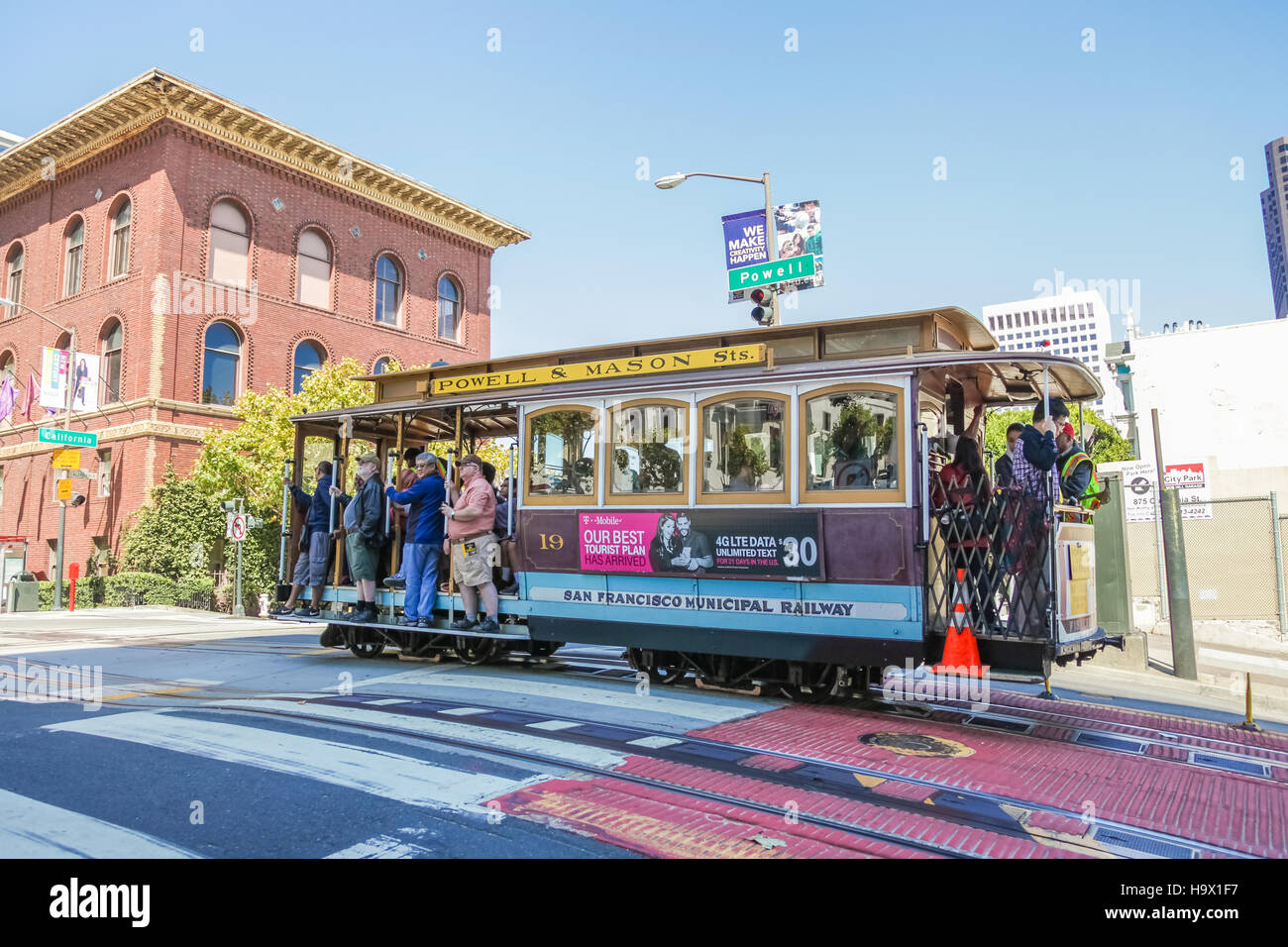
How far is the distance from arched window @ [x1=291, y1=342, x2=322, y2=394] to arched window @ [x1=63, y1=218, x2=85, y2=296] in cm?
738

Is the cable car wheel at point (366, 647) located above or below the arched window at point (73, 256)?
below

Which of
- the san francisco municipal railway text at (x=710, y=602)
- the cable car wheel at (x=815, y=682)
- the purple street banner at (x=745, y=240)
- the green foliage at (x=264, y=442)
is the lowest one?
the cable car wheel at (x=815, y=682)

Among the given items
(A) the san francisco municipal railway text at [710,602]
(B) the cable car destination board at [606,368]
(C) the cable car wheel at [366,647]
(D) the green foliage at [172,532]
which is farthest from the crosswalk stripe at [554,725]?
(D) the green foliage at [172,532]

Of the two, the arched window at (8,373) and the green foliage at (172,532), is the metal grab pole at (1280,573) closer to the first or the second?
the green foliage at (172,532)

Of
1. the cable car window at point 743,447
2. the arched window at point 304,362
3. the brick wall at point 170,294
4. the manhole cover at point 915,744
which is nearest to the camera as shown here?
the manhole cover at point 915,744

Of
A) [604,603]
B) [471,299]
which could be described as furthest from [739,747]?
[471,299]

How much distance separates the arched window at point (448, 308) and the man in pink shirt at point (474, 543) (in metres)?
26.0

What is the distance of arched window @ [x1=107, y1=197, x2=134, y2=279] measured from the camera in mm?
26839

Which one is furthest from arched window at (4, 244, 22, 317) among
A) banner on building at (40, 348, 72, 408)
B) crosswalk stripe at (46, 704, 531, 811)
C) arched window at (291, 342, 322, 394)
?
crosswalk stripe at (46, 704, 531, 811)

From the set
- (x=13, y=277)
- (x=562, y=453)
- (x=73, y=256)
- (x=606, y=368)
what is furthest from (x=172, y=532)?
(x=606, y=368)

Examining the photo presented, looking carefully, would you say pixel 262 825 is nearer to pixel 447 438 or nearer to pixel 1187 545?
pixel 447 438

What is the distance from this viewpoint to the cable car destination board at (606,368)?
26.8ft

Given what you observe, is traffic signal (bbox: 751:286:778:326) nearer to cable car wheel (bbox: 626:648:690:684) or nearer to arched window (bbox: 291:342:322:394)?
cable car wheel (bbox: 626:648:690:684)

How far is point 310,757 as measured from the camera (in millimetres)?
5578
